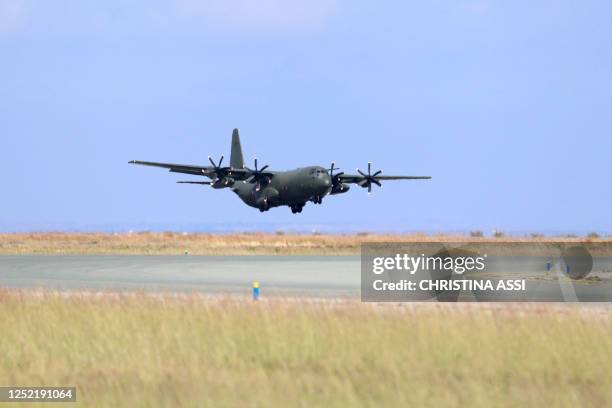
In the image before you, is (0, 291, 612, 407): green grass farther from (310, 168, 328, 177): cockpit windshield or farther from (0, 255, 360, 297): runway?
(310, 168, 328, 177): cockpit windshield

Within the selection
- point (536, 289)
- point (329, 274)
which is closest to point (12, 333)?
point (536, 289)

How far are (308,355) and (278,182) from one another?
5792 cm

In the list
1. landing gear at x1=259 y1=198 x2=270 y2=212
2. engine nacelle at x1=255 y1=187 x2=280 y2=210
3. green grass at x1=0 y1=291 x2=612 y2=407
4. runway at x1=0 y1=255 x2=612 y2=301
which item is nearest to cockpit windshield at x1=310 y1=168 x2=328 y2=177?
engine nacelle at x1=255 y1=187 x2=280 y2=210

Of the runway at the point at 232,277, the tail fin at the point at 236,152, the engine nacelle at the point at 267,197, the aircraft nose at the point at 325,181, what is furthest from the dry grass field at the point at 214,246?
the runway at the point at 232,277

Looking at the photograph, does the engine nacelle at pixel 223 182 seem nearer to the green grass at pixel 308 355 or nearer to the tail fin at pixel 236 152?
the tail fin at pixel 236 152

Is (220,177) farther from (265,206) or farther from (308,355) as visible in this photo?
(308,355)

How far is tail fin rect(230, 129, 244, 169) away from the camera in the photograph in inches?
3521

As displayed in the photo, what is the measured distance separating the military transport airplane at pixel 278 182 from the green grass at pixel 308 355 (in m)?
46.9

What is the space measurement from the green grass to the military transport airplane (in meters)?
46.9

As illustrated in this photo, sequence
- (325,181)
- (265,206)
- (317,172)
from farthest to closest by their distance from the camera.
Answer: (265,206) < (317,172) < (325,181)

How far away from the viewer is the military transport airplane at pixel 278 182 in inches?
2648

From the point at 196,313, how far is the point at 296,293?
7.01 metres

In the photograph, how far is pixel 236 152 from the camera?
8994 centimetres

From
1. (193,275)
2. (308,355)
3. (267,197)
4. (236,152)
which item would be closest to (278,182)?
(267,197)
